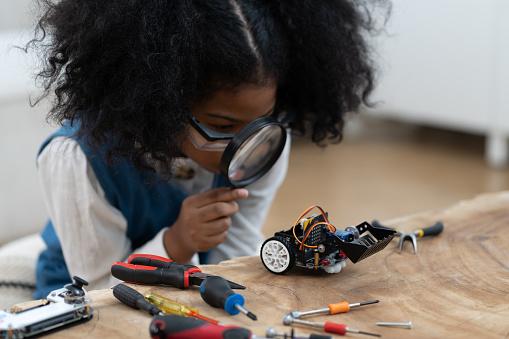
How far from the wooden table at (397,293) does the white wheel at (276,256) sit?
14 millimetres

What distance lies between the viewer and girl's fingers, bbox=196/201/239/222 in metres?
1.39

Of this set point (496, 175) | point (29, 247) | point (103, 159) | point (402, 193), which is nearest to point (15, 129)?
point (29, 247)

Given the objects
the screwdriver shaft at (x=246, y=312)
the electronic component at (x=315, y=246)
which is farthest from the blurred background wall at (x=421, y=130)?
the screwdriver shaft at (x=246, y=312)

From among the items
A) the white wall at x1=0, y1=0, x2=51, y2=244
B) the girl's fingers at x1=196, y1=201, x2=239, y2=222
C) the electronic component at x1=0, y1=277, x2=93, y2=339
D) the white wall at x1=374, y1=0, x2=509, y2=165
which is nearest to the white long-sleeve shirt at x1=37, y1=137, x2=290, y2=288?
the girl's fingers at x1=196, y1=201, x2=239, y2=222

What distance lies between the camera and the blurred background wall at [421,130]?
10.1 feet

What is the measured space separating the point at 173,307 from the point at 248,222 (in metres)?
0.82

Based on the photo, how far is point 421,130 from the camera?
423 cm

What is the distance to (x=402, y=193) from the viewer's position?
3164mm

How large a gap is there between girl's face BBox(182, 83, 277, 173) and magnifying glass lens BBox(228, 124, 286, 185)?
62 millimetres

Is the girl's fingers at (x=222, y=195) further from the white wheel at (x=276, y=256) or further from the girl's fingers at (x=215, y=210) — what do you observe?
the white wheel at (x=276, y=256)

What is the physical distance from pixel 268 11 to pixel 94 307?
2.16ft

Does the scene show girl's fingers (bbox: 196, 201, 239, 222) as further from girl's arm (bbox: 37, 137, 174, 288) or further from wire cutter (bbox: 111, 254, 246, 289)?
wire cutter (bbox: 111, 254, 246, 289)

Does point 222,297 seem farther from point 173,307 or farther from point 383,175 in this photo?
point 383,175

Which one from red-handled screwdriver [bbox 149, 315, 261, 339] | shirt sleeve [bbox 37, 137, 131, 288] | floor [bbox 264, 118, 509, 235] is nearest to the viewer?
red-handled screwdriver [bbox 149, 315, 261, 339]
